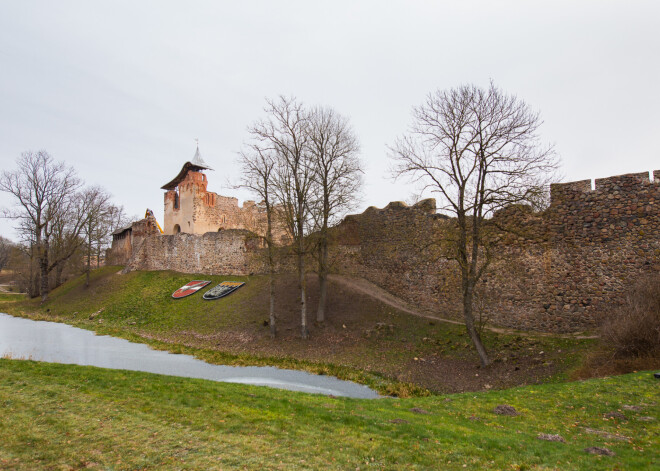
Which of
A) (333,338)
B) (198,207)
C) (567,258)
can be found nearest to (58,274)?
(198,207)

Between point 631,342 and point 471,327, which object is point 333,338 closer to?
point 471,327

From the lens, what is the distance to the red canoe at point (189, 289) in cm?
2641

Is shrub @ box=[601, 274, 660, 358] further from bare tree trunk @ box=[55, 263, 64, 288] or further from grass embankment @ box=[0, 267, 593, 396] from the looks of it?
bare tree trunk @ box=[55, 263, 64, 288]

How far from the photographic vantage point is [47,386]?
831cm

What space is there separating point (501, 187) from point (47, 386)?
44.7 ft

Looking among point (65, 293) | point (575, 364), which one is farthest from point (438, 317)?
point (65, 293)

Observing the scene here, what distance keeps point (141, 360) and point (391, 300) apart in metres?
12.0

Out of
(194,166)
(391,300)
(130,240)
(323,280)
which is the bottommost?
(391,300)

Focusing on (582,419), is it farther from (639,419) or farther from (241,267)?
(241,267)

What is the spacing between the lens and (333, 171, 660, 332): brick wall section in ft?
43.3

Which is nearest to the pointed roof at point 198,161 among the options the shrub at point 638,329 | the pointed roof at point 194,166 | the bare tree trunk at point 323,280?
the pointed roof at point 194,166

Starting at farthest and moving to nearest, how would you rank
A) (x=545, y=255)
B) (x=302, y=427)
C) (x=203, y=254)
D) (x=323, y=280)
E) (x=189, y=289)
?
(x=203, y=254)
(x=189, y=289)
(x=323, y=280)
(x=545, y=255)
(x=302, y=427)

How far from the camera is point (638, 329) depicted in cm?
980

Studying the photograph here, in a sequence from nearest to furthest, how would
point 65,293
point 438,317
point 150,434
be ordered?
point 150,434
point 438,317
point 65,293
